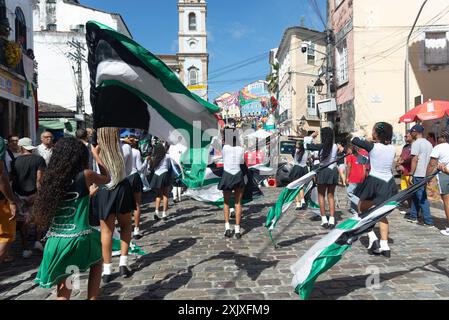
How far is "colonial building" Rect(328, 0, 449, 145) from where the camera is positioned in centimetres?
1822

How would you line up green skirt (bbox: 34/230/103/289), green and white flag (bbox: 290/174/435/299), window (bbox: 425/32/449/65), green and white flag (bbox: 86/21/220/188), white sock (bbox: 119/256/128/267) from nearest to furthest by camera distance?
green skirt (bbox: 34/230/103/289) < green and white flag (bbox: 290/174/435/299) < green and white flag (bbox: 86/21/220/188) < white sock (bbox: 119/256/128/267) < window (bbox: 425/32/449/65)

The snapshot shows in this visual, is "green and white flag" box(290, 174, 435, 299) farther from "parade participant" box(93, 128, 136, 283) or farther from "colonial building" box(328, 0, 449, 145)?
"colonial building" box(328, 0, 449, 145)

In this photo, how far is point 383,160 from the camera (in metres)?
5.22

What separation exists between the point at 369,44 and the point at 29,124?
17028 millimetres

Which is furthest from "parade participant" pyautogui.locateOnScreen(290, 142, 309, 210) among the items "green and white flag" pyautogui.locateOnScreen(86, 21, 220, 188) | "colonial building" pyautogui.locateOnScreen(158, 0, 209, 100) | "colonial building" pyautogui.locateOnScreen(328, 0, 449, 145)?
"colonial building" pyautogui.locateOnScreen(158, 0, 209, 100)

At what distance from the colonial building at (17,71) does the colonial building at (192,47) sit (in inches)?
2082

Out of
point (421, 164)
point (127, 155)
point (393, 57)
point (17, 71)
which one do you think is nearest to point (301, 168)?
point (421, 164)

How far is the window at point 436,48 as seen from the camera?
59.7 feet

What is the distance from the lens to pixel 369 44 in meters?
18.5

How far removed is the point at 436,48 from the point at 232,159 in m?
17.0

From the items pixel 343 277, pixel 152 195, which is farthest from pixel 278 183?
pixel 343 277

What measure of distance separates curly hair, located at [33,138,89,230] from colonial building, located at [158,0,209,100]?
66.3 meters

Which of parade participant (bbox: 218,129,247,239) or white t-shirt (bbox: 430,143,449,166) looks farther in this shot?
parade participant (bbox: 218,129,247,239)

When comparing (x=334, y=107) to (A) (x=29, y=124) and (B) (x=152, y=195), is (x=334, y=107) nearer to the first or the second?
(B) (x=152, y=195)
